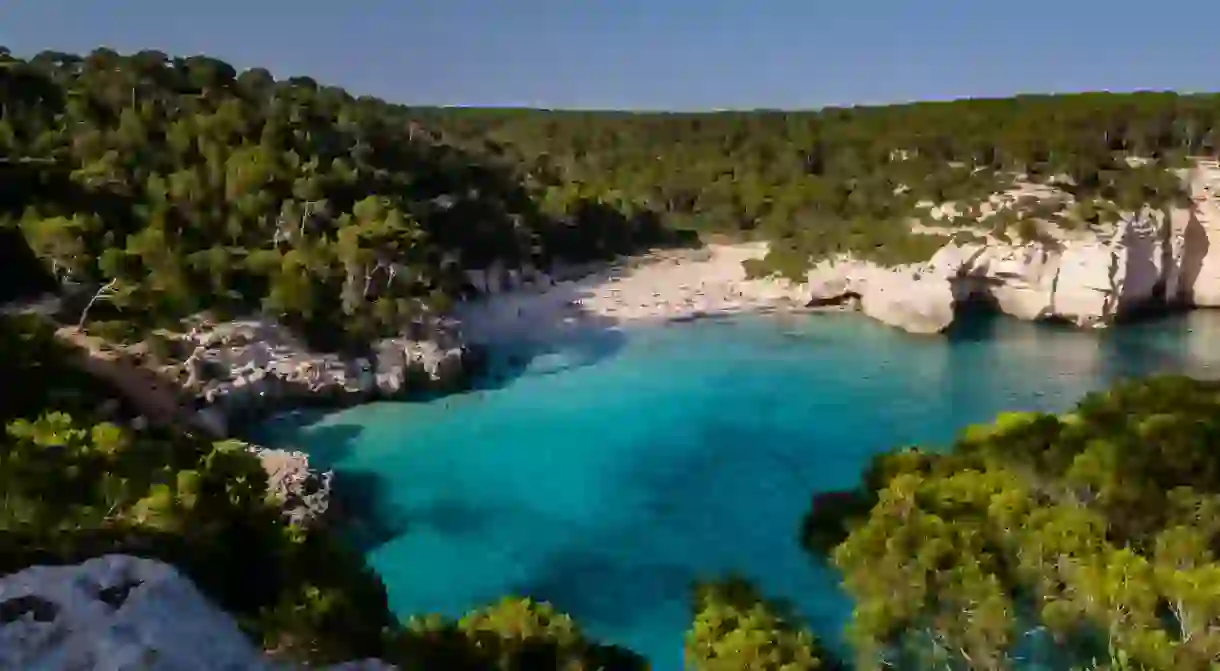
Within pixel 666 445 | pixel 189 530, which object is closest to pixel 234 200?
pixel 666 445

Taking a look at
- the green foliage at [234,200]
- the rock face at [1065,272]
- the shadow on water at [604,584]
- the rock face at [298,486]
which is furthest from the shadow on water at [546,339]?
the shadow on water at [604,584]

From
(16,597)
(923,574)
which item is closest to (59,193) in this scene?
(16,597)

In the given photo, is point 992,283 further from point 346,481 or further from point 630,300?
point 346,481

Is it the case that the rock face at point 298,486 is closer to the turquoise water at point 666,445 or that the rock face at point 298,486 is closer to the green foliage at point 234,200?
the turquoise water at point 666,445

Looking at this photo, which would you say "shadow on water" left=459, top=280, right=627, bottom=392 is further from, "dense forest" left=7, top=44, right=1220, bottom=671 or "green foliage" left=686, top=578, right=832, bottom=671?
"green foliage" left=686, top=578, right=832, bottom=671

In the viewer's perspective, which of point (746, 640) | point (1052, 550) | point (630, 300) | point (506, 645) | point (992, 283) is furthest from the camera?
point (630, 300)

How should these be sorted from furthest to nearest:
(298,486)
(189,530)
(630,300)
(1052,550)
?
(630,300)
(298,486)
(189,530)
(1052,550)

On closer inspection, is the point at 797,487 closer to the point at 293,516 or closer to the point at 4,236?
the point at 293,516
